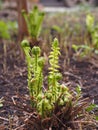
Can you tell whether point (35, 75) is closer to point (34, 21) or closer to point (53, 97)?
point (53, 97)

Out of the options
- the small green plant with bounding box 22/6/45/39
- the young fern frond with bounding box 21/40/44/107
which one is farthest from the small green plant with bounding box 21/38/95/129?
the small green plant with bounding box 22/6/45/39

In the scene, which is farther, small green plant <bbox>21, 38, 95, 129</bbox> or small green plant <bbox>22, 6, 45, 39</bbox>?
small green plant <bbox>22, 6, 45, 39</bbox>

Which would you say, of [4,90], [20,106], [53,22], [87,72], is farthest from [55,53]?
[53,22]

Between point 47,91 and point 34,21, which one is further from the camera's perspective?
point 34,21

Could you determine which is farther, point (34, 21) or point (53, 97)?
point (34, 21)

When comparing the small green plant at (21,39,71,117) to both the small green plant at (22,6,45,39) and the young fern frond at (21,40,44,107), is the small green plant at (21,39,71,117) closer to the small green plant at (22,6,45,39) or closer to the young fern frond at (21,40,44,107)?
the young fern frond at (21,40,44,107)

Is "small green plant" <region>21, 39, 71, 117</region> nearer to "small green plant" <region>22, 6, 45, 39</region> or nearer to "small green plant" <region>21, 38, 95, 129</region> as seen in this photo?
"small green plant" <region>21, 38, 95, 129</region>

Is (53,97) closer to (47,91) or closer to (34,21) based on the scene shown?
(47,91)

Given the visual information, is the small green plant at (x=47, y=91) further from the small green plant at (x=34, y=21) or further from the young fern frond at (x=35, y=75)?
the small green plant at (x=34, y=21)

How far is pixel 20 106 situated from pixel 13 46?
1490 millimetres

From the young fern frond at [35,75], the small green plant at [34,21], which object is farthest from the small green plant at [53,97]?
the small green plant at [34,21]

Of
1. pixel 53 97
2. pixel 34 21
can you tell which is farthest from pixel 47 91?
pixel 34 21

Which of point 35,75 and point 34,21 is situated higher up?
point 35,75

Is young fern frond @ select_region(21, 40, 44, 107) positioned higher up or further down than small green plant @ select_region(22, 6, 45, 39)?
higher up
